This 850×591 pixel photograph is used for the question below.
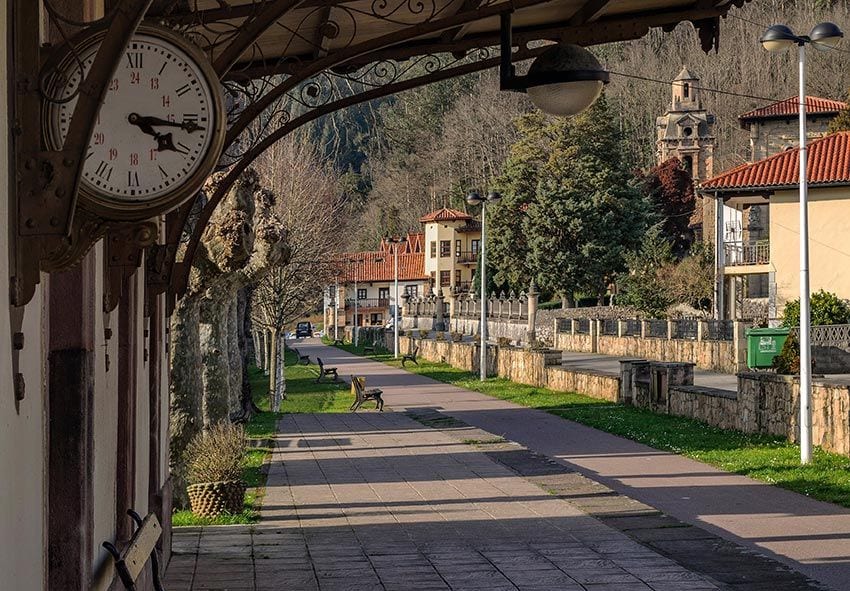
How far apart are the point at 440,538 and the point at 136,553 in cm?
592

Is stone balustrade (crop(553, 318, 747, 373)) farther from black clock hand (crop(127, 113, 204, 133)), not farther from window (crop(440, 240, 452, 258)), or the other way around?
window (crop(440, 240, 452, 258))

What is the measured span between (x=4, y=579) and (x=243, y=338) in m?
28.1

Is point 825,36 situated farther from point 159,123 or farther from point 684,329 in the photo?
point 684,329

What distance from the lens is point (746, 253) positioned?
55469 mm

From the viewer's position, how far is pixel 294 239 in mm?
41938

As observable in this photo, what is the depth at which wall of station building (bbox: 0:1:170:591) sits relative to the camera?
3.74 metres

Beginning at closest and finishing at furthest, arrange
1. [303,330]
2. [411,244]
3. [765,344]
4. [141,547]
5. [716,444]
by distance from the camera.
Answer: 1. [141,547]
2. [716,444]
3. [765,344]
4. [303,330]
5. [411,244]

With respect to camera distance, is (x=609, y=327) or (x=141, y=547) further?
(x=609, y=327)

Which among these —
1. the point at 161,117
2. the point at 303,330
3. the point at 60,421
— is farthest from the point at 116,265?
the point at 303,330

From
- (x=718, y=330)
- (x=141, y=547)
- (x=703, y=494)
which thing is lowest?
(x=703, y=494)

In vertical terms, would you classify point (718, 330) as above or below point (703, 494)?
above

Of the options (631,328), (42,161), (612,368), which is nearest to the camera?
(42,161)

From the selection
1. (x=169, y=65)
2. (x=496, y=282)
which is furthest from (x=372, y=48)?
(x=496, y=282)

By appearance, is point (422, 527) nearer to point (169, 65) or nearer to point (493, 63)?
point (493, 63)
